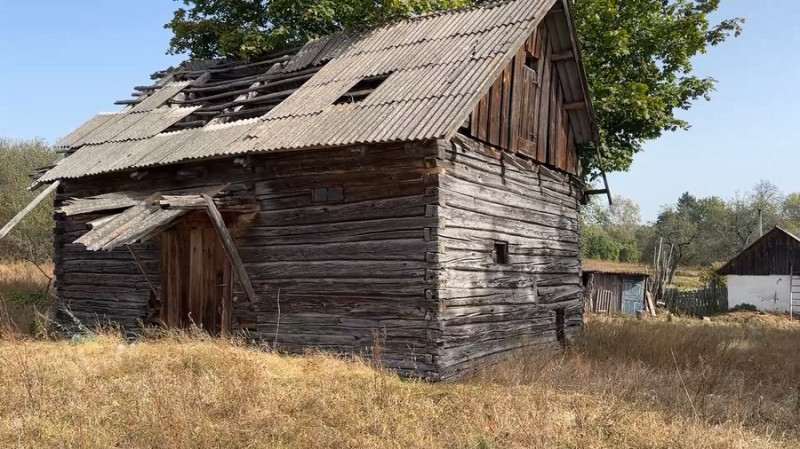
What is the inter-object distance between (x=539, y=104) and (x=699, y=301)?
22.0 metres

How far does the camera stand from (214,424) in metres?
6.15

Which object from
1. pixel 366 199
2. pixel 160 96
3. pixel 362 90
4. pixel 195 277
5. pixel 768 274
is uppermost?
pixel 160 96

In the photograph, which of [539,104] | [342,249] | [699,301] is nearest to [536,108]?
[539,104]

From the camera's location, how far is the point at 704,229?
55688 mm

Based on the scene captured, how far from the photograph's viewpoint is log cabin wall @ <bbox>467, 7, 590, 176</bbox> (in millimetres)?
10242

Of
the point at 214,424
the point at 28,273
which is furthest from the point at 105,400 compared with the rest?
the point at 28,273

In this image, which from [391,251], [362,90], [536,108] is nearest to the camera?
[391,251]

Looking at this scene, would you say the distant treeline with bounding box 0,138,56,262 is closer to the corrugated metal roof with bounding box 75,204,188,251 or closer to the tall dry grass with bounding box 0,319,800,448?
the corrugated metal roof with bounding box 75,204,188,251

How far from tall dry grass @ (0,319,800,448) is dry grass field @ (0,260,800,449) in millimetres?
20

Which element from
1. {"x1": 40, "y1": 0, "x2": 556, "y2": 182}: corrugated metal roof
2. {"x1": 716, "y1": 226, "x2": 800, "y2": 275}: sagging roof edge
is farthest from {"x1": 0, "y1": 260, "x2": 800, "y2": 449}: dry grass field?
{"x1": 716, "y1": 226, "x2": 800, "y2": 275}: sagging roof edge

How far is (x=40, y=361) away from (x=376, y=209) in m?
4.60

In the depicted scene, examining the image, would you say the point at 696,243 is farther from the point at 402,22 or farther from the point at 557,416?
the point at 557,416

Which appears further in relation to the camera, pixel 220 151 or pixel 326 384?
pixel 220 151

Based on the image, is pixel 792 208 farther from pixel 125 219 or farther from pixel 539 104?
pixel 125 219
